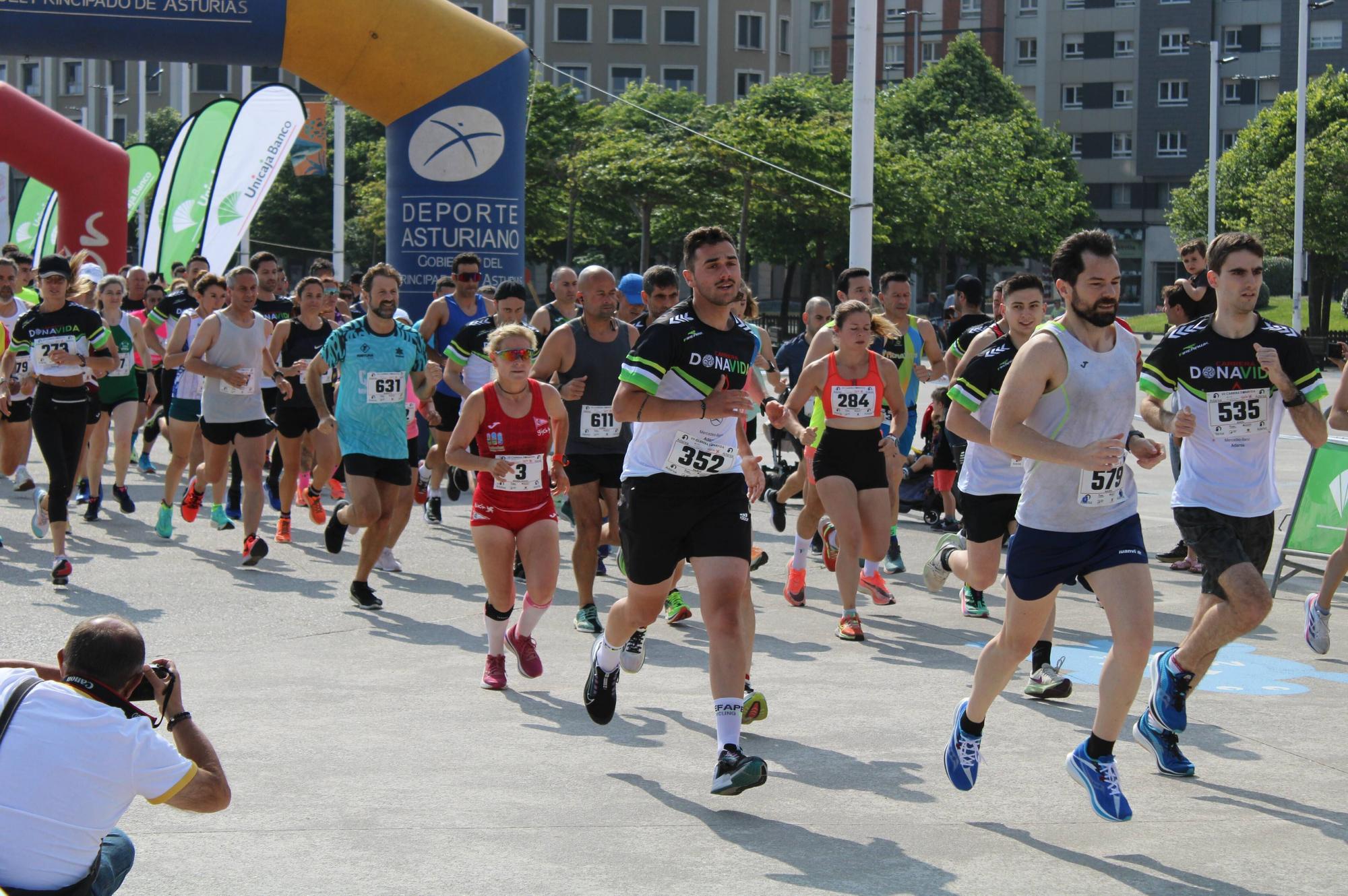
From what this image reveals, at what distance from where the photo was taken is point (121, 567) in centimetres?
1063

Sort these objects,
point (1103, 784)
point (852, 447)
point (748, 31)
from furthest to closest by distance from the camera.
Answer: point (748, 31) → point (852, 447) → point (1103, 784)

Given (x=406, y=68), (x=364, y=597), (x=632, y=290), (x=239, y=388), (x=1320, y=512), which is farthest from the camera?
(x=406, y=68)

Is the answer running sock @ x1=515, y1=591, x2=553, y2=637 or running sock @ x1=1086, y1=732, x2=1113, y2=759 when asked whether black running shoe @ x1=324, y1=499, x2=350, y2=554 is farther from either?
running sock @ x1=1086, y1=732, x2=1113, y2=759

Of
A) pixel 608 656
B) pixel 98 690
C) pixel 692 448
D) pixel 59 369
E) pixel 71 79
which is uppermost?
pixel 71 79

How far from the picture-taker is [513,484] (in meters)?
7.36

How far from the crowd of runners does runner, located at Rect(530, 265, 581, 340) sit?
0.04 metres

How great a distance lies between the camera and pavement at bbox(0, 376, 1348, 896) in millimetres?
4727

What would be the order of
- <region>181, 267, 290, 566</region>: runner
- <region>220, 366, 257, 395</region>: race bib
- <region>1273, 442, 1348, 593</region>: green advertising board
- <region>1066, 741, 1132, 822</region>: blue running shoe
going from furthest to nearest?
<region>220, 366, 257, 395</region>: race bib
<region>181, 267, 290, 566</region>: runner
<region>1273, 442, 1348, 593</region>: green advertising board
<region>1066, 741, 1132, 822</region>: blue running shoe

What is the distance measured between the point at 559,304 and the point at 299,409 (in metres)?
2.05

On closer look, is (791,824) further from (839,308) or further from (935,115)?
(935,115)

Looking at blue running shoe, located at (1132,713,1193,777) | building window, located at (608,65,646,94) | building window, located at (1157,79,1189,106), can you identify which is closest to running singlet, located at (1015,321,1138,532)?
blue running shoe, located at (1132,713,1193,777)

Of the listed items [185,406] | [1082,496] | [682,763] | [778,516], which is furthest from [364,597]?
[1082,496]

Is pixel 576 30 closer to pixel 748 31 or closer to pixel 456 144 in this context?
pixel 748 31

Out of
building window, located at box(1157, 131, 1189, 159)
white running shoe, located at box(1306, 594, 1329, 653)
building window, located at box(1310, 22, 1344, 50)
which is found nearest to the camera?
white running shoe, located at box(1306, 594, 1329, 653)
